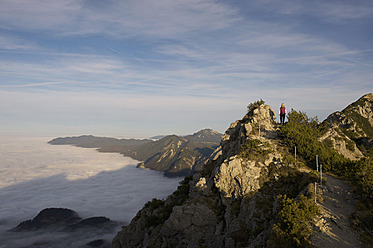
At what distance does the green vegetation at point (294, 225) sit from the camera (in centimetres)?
1471

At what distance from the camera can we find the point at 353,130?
4316 cm

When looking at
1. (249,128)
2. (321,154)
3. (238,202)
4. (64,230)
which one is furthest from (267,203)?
(64,230)

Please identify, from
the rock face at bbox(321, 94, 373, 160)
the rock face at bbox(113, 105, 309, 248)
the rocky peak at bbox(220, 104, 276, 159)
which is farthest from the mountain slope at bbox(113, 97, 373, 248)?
the rock face at bbox(321, 94, 373, 160)

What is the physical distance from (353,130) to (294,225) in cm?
3787

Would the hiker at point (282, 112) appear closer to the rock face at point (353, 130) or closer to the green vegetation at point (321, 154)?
the green vegetation at point (321, 154)

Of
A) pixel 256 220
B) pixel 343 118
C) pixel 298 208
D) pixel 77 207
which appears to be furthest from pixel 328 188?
pixel 77 207

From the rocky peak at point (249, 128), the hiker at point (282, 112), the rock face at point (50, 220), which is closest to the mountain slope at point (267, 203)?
the rocky peak at point (249, 128)

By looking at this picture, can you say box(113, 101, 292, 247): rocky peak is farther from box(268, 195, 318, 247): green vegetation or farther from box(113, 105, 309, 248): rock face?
box(268, 195, 318, 247): green vegetation

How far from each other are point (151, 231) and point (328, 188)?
24.0 m

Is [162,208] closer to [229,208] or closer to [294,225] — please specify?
[229,208]

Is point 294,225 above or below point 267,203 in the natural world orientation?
above

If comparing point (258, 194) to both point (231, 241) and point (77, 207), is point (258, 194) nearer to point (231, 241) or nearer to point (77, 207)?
point (231, 241)

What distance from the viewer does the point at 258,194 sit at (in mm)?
22781

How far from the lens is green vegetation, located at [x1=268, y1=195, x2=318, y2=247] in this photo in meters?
14.7
